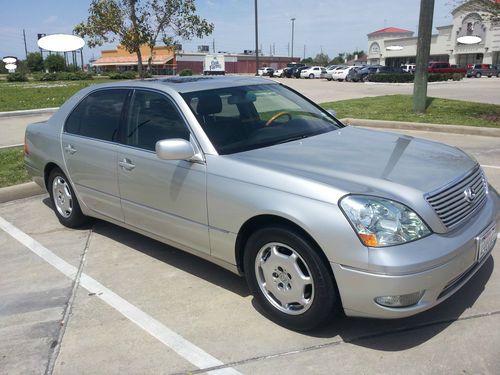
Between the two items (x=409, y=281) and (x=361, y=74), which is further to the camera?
(x=361, y=74)

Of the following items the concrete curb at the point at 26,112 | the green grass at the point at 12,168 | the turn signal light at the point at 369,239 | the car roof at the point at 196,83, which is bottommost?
the green grass at the point at 12,168

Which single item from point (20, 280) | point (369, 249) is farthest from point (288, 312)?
point (20, 280)

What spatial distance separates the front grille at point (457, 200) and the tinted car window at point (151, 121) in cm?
192

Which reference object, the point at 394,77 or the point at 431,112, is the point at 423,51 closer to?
the point at 431,112

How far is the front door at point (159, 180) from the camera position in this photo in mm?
3773

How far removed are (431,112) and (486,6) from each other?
278 cm

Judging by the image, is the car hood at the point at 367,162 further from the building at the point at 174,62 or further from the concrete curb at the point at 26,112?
the building at the point at 174,62

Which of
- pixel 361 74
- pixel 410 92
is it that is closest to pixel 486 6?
pixel 410 92

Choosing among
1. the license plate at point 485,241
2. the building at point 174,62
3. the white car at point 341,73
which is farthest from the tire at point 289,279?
the building at point 174,62

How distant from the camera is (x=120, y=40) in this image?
23531 mm

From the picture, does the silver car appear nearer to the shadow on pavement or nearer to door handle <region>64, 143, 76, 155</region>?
door handle <region>64, 143, 76, 155</region>

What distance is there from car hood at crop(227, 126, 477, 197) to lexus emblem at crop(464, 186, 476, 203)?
12 centimetres

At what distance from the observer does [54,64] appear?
6544cm

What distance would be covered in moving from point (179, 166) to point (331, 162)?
1179 mm
